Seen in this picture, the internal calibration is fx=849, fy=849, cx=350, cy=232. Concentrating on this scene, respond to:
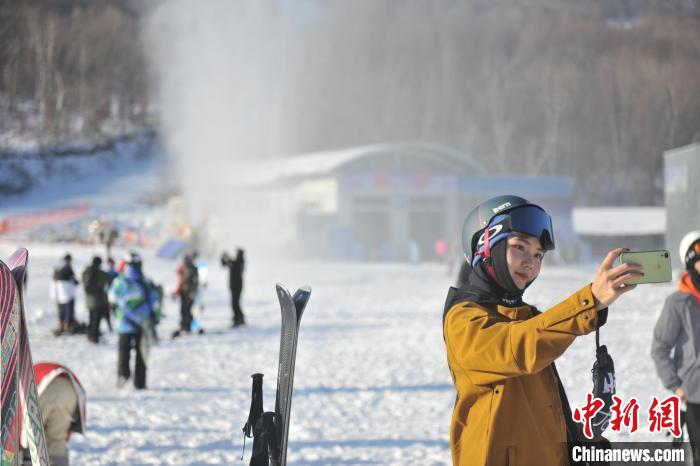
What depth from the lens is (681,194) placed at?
17.4 metres

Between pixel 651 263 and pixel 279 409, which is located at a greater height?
pixel 651 263

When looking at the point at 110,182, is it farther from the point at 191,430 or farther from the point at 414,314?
the point at 191,430

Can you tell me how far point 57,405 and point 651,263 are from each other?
3.17 meters

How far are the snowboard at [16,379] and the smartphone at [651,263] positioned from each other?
220 centimetres

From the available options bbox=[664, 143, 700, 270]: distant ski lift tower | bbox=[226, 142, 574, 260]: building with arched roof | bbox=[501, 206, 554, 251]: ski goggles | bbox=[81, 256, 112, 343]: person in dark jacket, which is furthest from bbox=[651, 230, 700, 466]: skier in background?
bbox=[226, 142, 574, 260]: building with arched roof

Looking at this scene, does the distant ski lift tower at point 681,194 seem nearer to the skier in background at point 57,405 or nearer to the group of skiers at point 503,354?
the skier in background at point 57,405

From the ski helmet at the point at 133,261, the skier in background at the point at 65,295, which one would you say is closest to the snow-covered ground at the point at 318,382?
the skier in background at the point at 65,295

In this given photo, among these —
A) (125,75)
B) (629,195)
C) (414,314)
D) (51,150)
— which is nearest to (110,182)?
(51,150)

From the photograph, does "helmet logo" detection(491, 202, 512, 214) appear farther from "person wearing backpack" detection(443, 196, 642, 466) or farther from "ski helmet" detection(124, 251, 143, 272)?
"ski helmet" detection(124, 251, 143, 272)

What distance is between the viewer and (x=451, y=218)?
36875mm

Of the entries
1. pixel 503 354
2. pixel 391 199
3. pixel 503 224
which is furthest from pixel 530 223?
pixel 391 199

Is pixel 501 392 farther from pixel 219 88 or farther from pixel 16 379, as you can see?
pixel 219 88

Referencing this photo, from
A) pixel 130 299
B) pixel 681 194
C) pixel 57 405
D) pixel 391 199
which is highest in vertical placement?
pixel 391 199

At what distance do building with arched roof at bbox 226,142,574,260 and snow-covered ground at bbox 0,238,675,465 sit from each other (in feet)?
58.5
